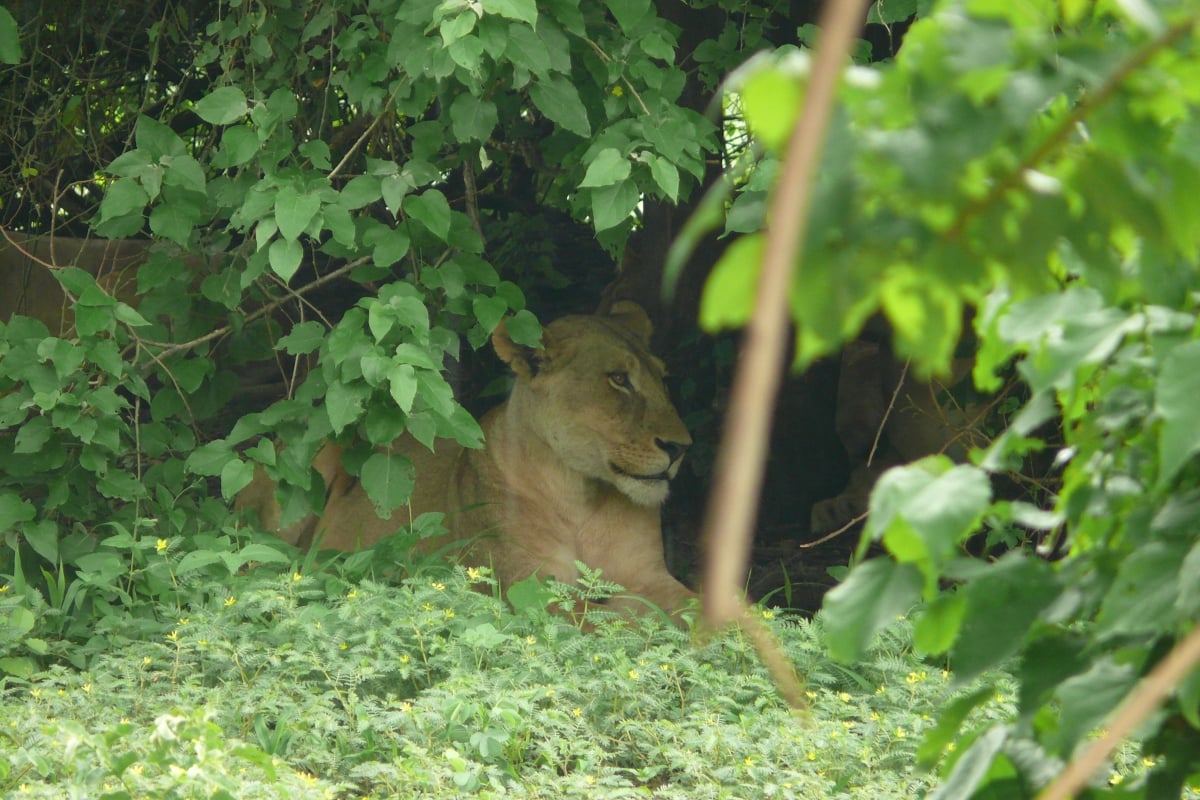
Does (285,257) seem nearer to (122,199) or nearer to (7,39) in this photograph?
(122,199)

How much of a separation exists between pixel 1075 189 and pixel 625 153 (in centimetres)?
291

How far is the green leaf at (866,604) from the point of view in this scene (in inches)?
43.5

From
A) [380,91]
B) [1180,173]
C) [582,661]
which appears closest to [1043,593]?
[1180,173]

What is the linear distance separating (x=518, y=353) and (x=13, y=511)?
1671 mm

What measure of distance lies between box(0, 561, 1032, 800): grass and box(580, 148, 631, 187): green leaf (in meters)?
1.13

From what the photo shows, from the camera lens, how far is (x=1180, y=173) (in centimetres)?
87

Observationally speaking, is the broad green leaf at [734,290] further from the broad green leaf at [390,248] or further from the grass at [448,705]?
the broad green leaf at [390,248]

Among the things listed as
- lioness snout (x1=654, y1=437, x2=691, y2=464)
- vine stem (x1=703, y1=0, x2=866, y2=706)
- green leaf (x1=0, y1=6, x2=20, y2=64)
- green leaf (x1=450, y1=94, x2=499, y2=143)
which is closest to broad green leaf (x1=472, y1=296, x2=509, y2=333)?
green leaf (x1=450, y1=94, x2=499, y2=143)

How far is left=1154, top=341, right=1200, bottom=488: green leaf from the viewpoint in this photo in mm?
924

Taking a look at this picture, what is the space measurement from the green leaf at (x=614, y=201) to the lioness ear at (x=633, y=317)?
4.42 ft

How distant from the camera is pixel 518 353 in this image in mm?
4621

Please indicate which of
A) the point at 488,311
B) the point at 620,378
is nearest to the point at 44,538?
the point at 488,311

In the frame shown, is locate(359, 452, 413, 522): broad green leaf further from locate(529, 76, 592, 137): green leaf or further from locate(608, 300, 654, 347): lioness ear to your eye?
locate(608, 300, 654, 347): lioness ear

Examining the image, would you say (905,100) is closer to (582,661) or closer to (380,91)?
(582,661)
